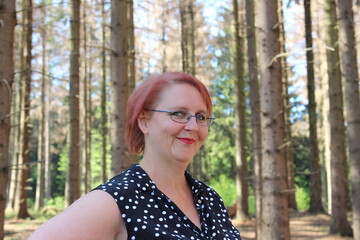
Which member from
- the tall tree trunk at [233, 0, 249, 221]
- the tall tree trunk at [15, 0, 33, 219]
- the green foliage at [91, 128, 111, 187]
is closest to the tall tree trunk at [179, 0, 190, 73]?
the tall tree trunk at [233, 0, 249, 221]

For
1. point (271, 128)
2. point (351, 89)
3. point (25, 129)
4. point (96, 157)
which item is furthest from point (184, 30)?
point (96, 157)

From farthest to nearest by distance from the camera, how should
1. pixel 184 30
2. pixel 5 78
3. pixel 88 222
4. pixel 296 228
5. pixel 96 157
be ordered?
pixel 96 157
pixel 184 30
pixel 296 228
pixel 5 78
pixel 88 222

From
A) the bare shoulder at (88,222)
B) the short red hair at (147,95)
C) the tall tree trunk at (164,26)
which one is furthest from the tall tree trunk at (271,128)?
the tall tree trunk at (164,26)

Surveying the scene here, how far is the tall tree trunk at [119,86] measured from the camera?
25.0 feet

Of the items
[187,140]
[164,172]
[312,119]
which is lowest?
[164,172]

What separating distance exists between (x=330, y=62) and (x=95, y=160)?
3026 cm

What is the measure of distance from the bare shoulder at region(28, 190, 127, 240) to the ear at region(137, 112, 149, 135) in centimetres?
41

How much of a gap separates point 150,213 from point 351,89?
26.9 ft

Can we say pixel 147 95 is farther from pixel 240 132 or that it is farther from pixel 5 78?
pixel 240 132

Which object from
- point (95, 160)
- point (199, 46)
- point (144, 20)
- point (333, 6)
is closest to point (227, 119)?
point (199, 46)

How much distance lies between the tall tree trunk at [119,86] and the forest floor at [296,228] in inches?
166

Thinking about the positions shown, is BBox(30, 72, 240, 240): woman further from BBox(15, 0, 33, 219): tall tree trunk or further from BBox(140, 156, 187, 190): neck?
BBox(15, 0, 33, 219): tall tree trunk

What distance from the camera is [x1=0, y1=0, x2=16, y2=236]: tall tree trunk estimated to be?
430 cm

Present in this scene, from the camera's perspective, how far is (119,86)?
7.82 meters
